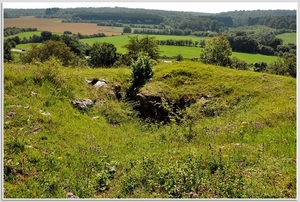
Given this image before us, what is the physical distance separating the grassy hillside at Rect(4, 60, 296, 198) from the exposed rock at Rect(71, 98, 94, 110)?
0.36m

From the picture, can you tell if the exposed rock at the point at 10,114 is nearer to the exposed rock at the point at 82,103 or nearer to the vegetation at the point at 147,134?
the vegetation at the point at 147,134

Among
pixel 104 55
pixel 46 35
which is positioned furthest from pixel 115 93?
pixel 46 35

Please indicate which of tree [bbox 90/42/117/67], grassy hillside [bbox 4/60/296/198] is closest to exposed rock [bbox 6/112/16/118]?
grassy hillside [bbox 4/60/296/198]

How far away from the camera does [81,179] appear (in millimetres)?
7887

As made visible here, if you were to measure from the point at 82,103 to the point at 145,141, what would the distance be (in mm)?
4461

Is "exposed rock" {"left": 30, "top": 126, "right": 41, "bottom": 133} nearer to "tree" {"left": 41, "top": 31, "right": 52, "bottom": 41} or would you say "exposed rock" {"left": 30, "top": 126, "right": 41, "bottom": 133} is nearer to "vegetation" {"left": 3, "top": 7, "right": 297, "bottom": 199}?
"vegetation" {"left": 3, "top": 7, "right": 297, "bottom": 199}

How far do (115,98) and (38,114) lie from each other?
674 centimetres

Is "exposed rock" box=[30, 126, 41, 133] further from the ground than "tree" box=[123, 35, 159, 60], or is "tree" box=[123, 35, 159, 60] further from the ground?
"tree" box=[123, 35, 159, 60]

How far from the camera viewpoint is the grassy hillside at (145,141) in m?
7.39

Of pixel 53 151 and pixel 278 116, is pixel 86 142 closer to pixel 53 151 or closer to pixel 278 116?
pixel 53 151

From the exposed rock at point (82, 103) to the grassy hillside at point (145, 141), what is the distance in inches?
14.2

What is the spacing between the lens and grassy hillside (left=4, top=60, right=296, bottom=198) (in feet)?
24.2

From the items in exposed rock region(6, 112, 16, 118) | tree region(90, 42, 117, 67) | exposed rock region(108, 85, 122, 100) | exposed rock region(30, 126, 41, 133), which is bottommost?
tree region(90, 42, 117, 67)

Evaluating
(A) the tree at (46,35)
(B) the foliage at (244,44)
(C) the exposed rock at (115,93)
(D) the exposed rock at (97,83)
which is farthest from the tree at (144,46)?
(B) the foliage at (244,44)
